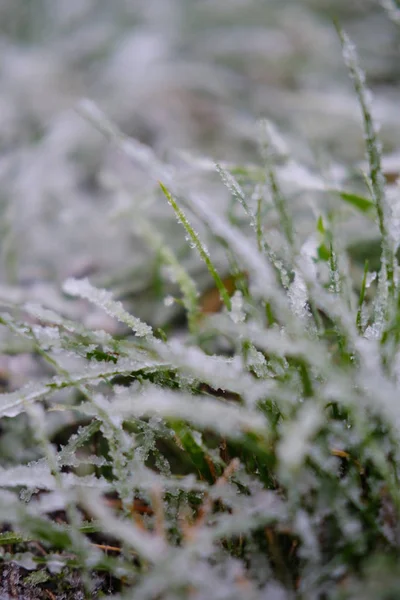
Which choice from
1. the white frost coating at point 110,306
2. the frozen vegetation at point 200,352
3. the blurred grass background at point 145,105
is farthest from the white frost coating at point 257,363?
the blurred grass background at point 145,105

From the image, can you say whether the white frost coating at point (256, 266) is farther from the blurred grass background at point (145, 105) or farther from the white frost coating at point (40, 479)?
the blurred grass background at point (145, 105)

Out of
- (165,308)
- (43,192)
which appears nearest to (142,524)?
(165,308)

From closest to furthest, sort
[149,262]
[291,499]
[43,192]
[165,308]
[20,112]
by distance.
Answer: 1. [291,499]
2. [165,308]
3. [149,262]
4. [43,192]
5. [20,112]

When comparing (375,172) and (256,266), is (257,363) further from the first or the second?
(375,172)

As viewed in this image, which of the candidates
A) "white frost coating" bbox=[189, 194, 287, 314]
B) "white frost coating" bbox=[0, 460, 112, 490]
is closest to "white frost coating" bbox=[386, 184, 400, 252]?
"white frost coating" bbox=[189, 194, 287, 314]

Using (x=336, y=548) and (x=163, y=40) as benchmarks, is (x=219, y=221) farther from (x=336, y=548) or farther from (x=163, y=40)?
(x=163, y=40)

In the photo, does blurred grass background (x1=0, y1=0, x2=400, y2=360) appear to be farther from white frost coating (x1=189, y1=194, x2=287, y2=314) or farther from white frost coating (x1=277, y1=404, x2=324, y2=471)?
white frost coating (x1=277, y1=404, x2=324, y2=471)

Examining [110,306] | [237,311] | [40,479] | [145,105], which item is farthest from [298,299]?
[145,105]
